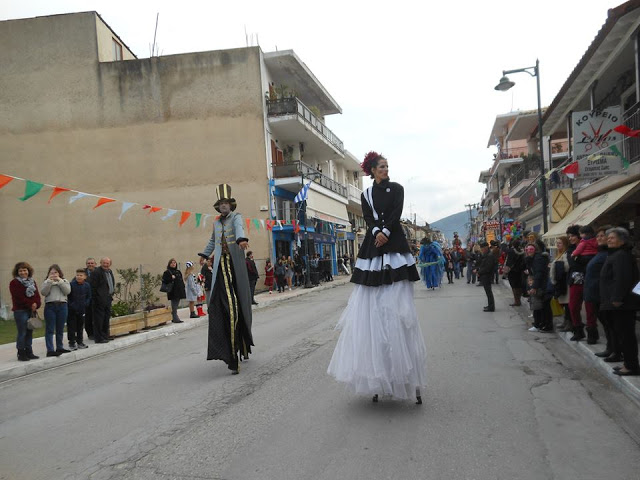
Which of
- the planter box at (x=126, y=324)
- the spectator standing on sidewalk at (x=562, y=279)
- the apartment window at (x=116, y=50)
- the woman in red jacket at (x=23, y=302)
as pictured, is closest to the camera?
the spectator standing on sidewalk at (x=562, y=279)

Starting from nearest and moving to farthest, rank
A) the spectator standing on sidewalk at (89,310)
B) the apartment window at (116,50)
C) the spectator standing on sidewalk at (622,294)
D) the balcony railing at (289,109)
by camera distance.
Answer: the spectator standing on sidewalk at (622,294) < the spectator standing on sidewalk at (89,310) < the balcony railing at (289,109) < the apartment window at (116,50)

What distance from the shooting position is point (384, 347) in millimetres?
4477

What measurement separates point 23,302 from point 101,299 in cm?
174

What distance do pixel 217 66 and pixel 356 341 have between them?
26.6m

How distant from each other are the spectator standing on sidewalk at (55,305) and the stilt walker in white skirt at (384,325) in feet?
21.4

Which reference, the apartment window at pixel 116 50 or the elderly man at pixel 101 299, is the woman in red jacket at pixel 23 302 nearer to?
the elderly man at pixel 101 299

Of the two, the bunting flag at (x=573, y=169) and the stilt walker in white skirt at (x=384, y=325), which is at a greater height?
the bunting flag at (x=573, y=169)

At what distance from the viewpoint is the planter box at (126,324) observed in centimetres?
1140

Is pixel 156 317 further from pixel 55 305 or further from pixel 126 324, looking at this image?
pixel 55 305

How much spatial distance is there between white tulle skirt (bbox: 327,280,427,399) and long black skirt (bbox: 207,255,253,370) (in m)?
2.28

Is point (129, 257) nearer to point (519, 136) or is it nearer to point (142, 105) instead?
point (142, 105)

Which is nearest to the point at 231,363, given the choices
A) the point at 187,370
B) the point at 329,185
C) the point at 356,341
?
the point at 187,370

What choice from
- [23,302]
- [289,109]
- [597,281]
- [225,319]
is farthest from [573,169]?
[289,109]

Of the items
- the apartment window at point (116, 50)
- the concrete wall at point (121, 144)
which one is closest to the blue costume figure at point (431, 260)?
the concrete wall at point (121, 144)
